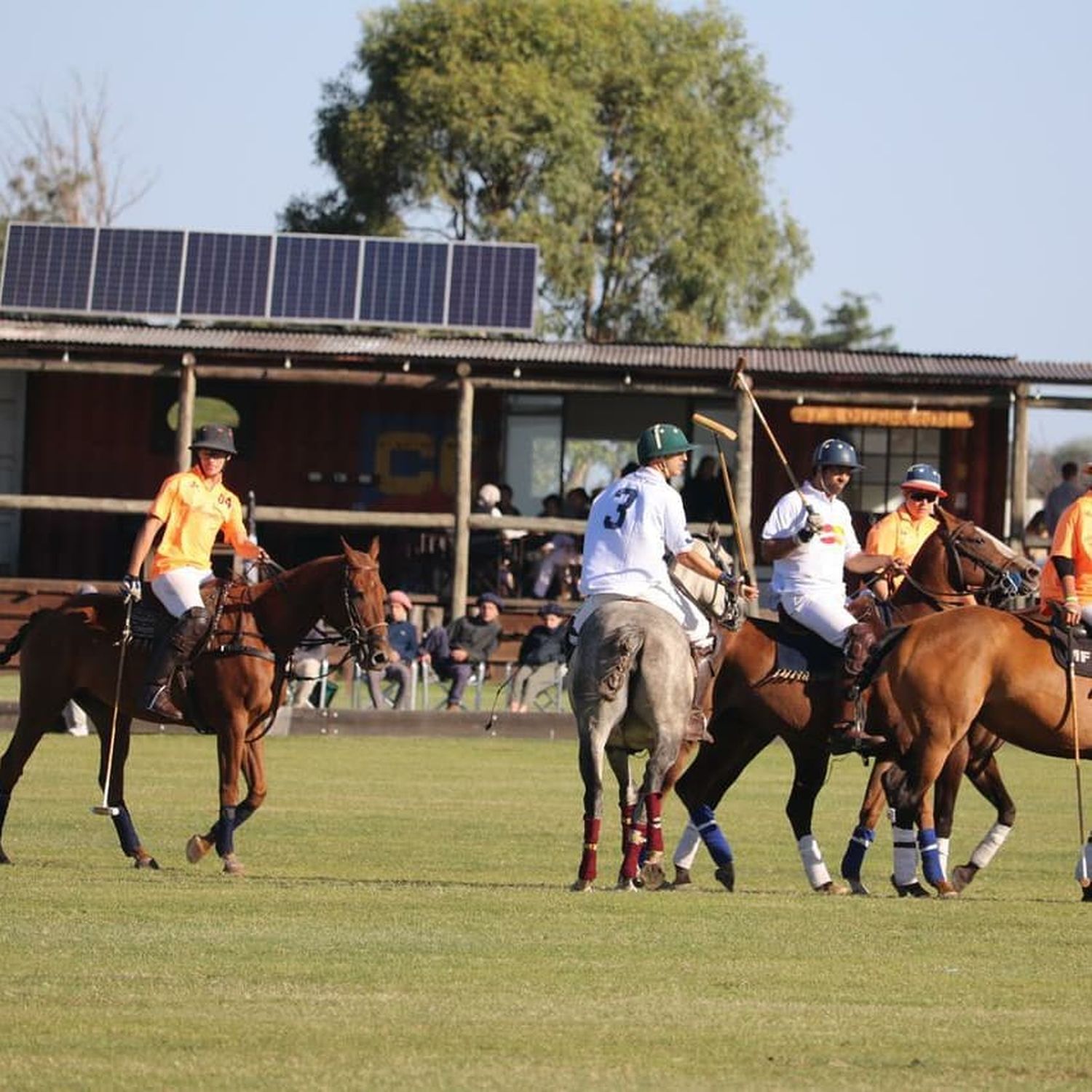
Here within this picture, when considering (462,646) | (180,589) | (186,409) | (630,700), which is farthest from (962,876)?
(186,409)

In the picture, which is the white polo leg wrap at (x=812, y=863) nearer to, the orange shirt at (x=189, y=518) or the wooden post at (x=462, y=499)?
the orange shirt at (x=189, y=518)

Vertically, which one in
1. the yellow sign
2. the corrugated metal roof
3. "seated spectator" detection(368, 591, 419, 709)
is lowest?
"seated spectator" detection(368, 591, 419, 709)

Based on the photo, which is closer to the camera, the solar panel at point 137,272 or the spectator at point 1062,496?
the spectator at point 1062,496

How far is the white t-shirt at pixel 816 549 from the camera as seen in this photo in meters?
13.9

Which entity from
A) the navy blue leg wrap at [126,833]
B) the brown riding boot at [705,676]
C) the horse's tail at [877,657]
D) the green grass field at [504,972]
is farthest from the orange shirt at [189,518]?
the horse's tail at [877,657]

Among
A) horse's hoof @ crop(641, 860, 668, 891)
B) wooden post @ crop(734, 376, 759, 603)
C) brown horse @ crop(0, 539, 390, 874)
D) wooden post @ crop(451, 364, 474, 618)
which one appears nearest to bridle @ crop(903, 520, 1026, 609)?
horse's hoof @ crop(641, 860, 668, 891)

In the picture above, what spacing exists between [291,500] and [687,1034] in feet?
90.6

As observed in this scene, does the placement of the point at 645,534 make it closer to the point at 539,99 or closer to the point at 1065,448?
the point at 539,99

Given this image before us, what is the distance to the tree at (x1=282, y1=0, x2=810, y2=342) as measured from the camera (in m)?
54.2

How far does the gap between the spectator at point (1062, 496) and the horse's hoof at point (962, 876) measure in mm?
17541

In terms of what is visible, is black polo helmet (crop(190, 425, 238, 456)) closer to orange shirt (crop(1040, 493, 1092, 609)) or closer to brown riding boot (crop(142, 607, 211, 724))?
brown riding boot (crop(142, 607, 211, 724))

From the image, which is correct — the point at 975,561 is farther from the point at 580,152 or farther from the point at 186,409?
the point at 580,152

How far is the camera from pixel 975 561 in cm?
1464

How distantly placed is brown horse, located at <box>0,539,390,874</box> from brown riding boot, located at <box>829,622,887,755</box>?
293 cm
